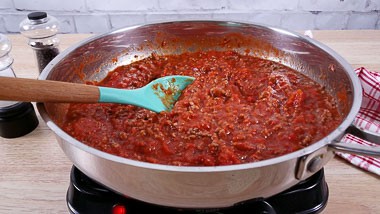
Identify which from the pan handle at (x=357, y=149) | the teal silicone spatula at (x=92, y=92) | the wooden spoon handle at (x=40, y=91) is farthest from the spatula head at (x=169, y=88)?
the pan handle at (x=357, y=149)

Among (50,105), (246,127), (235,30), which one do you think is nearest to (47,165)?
(50,105)

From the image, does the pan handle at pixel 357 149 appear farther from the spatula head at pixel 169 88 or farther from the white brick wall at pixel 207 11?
the white brick wall at pixel 207 11

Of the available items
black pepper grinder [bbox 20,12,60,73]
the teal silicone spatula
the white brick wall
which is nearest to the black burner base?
the teal silicone spatula

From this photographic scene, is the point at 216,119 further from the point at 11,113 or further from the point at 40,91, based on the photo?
the point at 11,113

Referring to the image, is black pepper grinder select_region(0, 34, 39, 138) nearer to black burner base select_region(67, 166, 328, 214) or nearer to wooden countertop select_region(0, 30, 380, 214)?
wooden countertop select_region(0, 30, 380, 214)

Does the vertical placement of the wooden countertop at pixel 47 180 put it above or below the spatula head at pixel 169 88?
below

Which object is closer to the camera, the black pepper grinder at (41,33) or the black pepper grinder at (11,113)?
the black pepper grinder at (11,113)
